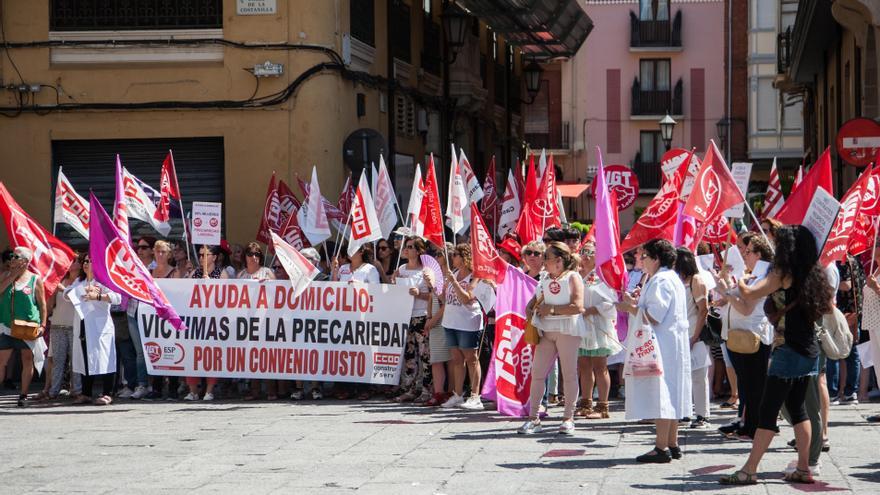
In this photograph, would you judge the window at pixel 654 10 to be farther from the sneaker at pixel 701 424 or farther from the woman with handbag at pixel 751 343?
the woman with handbag at pixel 751 343

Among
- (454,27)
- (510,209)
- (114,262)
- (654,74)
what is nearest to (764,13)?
(654,74)

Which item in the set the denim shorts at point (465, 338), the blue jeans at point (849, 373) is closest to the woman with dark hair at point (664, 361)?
the denim shorts at point (465, 338)

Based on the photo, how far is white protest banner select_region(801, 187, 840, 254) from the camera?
991 centimetres

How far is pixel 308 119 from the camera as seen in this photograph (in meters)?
20.7

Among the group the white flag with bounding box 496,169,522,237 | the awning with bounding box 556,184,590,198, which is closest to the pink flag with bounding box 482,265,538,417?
the white flag with bounding box 496,169,522,237

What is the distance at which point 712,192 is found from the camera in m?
12.6

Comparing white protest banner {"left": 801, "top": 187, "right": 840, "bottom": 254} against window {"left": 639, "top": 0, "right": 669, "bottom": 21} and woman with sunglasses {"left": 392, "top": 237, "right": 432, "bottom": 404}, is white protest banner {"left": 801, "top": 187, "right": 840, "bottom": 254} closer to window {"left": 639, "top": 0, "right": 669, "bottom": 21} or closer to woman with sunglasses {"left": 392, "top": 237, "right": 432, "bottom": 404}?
woman with sunglasses {"left": 392, "top": 237, "right": 432, "bottom": 404}

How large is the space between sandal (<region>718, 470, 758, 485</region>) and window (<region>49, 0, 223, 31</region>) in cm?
1288

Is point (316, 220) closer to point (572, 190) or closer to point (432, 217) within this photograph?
point (432, 217)

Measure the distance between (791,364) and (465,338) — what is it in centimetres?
566

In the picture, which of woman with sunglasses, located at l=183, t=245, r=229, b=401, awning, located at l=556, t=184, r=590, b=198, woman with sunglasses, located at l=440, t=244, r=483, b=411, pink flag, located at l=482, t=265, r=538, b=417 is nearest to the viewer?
pink flag, located at l=482, t=265, r=538, b=417

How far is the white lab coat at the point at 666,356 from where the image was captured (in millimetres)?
10656

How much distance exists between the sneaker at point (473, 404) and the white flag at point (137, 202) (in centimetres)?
431

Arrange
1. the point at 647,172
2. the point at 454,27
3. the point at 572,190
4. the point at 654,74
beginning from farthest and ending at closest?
the point at 654,74, the point at 647,172, the point at 572,190, the point at 454,27
